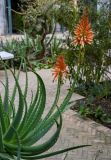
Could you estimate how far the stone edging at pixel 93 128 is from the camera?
542 cm

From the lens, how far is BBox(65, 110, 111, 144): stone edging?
542 centimetres

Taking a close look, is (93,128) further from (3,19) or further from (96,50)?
(3,19)

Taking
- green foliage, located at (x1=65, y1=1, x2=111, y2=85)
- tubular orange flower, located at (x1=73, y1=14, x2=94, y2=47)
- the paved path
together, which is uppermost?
tubular orange flower, located at (x1=73, y1=14, x2=94, y2=47)

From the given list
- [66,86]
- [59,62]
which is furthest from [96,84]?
[59,62]

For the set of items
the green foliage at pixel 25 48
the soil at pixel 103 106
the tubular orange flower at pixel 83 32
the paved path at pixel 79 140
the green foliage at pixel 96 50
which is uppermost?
the tubular orange flower at pixel 83 32

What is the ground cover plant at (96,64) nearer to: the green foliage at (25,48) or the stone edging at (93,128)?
the stone edging at (93,128)

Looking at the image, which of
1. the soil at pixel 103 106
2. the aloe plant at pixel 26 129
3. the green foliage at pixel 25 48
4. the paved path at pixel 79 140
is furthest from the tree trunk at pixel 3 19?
the aloe plant at pixel 26 129

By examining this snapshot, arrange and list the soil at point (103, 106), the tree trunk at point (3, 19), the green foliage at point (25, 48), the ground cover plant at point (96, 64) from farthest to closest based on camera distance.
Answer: the tree trunk at point (3, 19)
the green foliage at point (25, 48)
the ground cover plant at point (96, 64)
the soil at point (103, 106)

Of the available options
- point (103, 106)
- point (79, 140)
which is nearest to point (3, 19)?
point (103, 106)

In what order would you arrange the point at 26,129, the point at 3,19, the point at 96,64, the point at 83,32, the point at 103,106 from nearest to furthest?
the point at 26,129 → the point at 83,32 → the point at 103,106 → the point at 96,64 → the point at 3,19

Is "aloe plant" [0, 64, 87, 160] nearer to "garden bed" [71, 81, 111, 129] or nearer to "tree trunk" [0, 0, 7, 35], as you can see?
"garden bed" [71, 81, 111, 129]

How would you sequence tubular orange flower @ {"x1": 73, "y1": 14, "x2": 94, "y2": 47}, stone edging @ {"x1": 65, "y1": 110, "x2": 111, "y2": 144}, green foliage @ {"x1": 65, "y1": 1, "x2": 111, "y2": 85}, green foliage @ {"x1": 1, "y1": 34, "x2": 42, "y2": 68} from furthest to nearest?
green foliage @ {"x1": 1, "y1": 34, "x2": 42, "y2": 68}
green foliage @ {"x1": 65, "y1": 1, "x2": 111, "y2": 85}
stone edging @ {"x1": 65, "y1": 110, "x2": 111, "y2": 144}
tubular orange flower @ {"x1": 73, "y1": 14, "x2": 94, "y2": 47}

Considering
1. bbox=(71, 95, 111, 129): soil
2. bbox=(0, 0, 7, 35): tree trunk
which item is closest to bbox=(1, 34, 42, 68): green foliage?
bbox=(71, 95, 111, 129): soil

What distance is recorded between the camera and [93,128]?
5.73 metres
